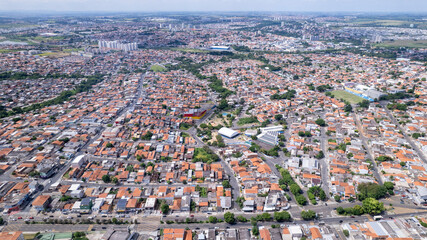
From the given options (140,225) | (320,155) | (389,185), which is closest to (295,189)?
(320,155)

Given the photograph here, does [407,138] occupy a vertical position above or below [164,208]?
above

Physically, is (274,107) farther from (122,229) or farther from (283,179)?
(122,229)

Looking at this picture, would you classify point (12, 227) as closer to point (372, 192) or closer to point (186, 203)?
point (186, 203)

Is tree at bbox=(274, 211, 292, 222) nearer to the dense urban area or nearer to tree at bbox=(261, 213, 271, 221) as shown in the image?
the dense urban area

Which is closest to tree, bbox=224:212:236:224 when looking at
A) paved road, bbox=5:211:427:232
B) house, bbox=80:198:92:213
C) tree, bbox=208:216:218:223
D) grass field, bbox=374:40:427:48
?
paved road, bbox=5:211:427:232

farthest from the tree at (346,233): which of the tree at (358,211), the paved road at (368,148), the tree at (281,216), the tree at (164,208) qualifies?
the tree at (164,208)

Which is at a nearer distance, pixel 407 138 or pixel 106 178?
pixel 106 178

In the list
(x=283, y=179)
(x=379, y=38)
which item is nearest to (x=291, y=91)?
(x=283, y=179)
